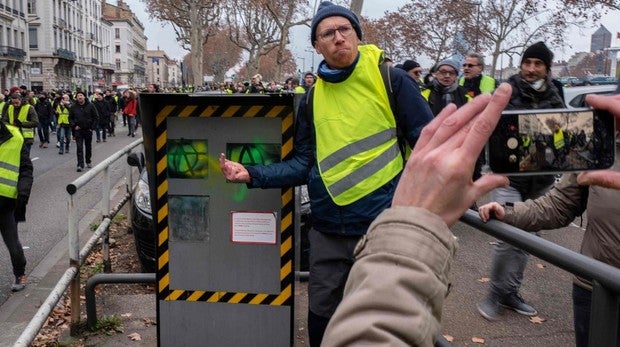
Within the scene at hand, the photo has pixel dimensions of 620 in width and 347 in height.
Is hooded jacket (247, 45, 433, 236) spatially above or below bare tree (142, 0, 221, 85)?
below

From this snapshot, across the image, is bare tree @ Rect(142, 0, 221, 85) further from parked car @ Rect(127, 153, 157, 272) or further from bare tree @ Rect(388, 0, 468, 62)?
parked car @ Rect(127, 153, 157, 272)

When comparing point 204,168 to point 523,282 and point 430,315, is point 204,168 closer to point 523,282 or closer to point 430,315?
point 523,282

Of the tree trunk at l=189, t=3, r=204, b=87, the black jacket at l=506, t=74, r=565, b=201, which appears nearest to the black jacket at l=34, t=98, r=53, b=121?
the tree trunk at l=189, t=3, r=204, b=87

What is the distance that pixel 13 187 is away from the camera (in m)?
5.63

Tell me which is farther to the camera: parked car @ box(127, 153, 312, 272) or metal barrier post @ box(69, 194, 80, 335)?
parked car @ box(127, 153, 312, 272)

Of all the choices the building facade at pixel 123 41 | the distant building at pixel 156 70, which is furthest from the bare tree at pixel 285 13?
the distant building at pixel 156 70

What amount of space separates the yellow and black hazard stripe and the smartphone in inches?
93.3

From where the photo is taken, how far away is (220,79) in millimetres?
91250

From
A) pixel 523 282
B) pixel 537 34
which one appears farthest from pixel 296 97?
pixel 537 34

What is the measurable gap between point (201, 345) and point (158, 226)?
788 millimetres

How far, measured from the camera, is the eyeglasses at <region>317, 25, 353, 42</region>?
2.90 metres

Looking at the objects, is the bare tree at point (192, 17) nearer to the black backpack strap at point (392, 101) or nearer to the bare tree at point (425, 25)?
the bare tree at point (425, 25)

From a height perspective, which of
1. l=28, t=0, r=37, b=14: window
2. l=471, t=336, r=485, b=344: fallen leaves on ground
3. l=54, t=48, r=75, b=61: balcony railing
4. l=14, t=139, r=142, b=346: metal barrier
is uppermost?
l=28, t=0, r=37, b=14: window

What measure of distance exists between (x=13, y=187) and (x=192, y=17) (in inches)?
1379
